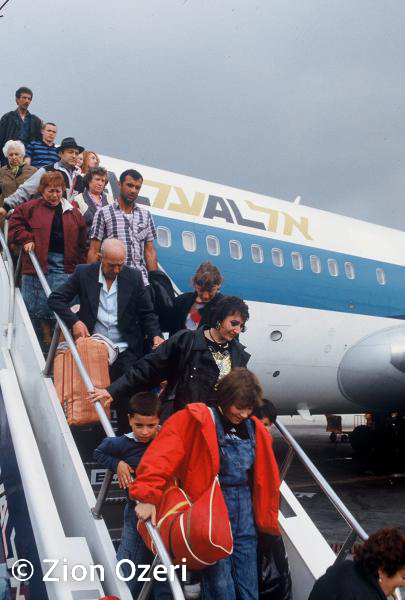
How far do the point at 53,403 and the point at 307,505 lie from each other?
6.53 m

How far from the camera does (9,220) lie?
17.0 feet

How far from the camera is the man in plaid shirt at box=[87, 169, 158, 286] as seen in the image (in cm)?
522

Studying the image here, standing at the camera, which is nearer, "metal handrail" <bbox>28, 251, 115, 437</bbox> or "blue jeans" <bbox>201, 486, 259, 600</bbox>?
"blue jeans" <bbox>201, 486, 259, 600</bbox>

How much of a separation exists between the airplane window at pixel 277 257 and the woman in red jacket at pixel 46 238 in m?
4.97

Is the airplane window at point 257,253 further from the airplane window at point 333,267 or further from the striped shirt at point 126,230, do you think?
the striped shirt at point 126,230

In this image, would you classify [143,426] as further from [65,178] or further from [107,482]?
[65,178]

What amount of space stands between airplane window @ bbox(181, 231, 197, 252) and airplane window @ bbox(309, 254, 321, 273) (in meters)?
2.28

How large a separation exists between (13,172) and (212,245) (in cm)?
332

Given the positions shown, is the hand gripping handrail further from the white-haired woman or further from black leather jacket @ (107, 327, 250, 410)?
the white-haired woman

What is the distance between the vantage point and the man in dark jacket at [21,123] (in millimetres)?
7965

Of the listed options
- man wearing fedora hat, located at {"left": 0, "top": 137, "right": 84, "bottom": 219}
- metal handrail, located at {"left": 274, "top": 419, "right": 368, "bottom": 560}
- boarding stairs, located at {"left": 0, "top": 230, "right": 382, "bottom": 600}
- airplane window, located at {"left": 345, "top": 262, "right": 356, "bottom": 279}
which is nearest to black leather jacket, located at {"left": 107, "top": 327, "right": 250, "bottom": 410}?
boarding stairs, located at {"left": 0, "top": 230, "right": 382, "bottom": 600}

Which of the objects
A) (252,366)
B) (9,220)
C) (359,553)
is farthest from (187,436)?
(252,366)

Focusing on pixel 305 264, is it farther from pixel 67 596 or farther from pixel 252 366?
pixel 67 596

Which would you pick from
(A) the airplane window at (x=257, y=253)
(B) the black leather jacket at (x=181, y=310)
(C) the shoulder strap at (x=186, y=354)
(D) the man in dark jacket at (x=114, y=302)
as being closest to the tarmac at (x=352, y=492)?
(A) the airplane window at (x=257, y=253)
